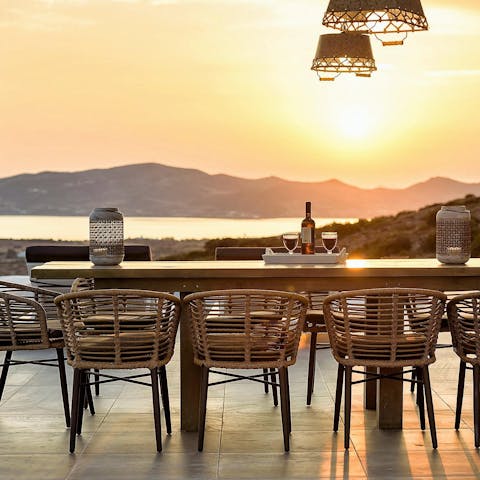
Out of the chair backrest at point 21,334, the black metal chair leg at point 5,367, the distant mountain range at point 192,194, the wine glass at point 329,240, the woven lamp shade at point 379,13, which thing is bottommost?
the black metal chair leg at point 5,367

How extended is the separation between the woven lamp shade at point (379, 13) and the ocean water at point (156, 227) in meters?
10.5

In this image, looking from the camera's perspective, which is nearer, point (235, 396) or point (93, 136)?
point (235, 396)

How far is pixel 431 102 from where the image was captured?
15258 millimetres

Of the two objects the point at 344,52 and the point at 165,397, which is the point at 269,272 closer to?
the point at 165,397

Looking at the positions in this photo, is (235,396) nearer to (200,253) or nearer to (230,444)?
(230,444)

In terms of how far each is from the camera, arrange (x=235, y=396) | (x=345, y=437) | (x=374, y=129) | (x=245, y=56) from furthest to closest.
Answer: (x=374, y=129) < (x=245, y=56) < (x=235, y=396) < (x=345, y=437)

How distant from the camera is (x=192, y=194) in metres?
20.7

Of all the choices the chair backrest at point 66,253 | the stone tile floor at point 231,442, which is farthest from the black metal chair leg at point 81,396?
the chair backrest at point 66,253

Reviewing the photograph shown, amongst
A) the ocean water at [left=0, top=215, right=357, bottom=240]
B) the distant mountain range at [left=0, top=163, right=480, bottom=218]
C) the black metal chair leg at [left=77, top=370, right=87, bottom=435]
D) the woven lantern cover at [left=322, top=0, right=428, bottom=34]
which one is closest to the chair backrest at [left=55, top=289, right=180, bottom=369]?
the black metal chair leg at [left=77, top=370, right=87, bottom=435]

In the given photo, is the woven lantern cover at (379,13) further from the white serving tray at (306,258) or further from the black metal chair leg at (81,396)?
the black metal chair leg at (81,396)

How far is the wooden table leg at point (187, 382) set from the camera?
512cm

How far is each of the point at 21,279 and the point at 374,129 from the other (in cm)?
693

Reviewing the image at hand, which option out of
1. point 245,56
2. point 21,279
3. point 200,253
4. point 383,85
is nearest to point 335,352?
point 21,279

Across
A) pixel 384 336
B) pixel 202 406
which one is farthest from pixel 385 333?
pixel 202 406
